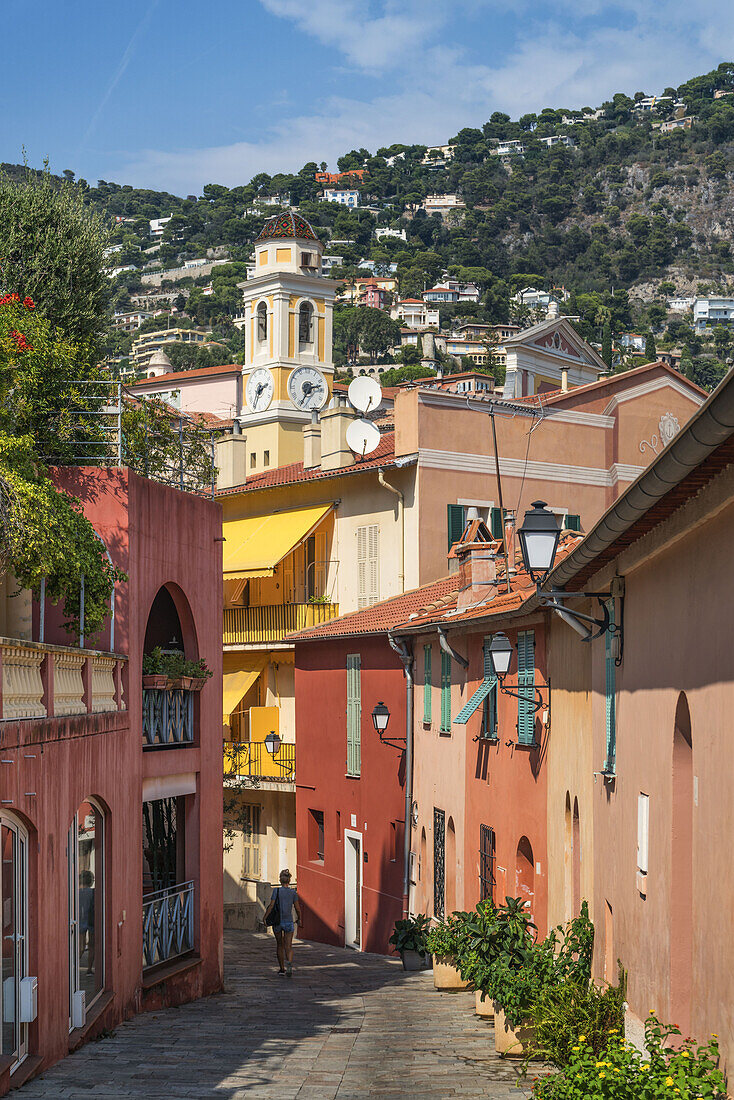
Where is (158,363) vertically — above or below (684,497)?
above

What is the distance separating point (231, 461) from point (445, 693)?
18.9 meters

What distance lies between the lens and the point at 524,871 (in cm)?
1747

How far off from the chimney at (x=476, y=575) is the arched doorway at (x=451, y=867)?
3622 mm

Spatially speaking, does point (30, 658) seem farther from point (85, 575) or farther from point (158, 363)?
point (158, 363)

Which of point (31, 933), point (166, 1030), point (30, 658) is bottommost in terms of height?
point (166, 1030)

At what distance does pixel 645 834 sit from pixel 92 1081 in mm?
5227

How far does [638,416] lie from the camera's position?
34875 millimetres

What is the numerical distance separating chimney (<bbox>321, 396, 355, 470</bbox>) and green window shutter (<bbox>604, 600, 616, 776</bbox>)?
23.2 m

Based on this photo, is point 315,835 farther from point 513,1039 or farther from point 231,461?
point 513,1039

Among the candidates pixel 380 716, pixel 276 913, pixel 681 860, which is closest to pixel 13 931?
pixel 681 860

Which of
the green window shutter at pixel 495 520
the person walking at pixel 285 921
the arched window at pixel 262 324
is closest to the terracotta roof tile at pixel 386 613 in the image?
the green window shutter at pixel 495 520

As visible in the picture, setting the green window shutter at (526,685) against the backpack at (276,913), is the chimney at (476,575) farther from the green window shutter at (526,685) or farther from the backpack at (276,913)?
the backpack at (276,913)

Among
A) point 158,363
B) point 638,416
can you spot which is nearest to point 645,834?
point 638,416

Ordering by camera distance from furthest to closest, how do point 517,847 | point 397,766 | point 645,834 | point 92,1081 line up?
point 397,766 < point 517,847 < point 92,1081 < point 645,834
